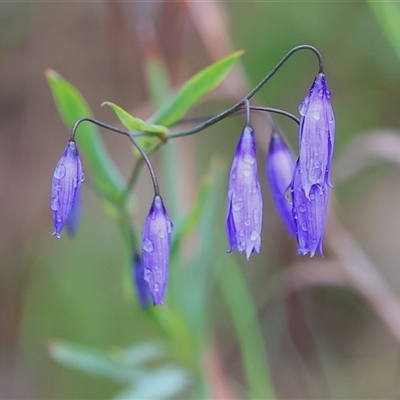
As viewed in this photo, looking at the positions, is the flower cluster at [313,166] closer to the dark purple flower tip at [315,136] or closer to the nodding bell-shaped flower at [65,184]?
the dark purple flower tip at [315,136]

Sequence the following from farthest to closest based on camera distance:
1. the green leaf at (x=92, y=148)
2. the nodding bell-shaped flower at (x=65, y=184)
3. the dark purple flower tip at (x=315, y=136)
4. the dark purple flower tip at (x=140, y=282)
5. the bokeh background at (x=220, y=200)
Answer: the bokeh background at (x=220, y=200) < the dark purple flower tip at (x=140, y=282) < the green leaf at (x=92, y=148) < the nodding bell-shaped flower at (x=65, y=184) < the dark purple flower tip at (x=315, y=136)

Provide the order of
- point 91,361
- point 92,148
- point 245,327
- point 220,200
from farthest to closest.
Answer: point 220,200 < point 245,327 < point 91,361 < point 92,148

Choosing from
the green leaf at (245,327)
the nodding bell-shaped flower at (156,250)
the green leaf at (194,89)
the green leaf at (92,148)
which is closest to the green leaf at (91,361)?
the green leaf at (245,327)

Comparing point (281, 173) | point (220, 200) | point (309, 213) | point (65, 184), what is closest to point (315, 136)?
point (309, 213)

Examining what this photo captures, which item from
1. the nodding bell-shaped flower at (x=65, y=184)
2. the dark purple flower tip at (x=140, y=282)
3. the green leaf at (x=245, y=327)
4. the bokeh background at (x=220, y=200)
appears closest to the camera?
the nodding bell-shaped flower at (x=65, y=184)

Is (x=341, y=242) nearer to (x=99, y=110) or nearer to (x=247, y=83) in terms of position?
(x=247, y=83)

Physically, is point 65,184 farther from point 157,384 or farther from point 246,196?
point 157,384

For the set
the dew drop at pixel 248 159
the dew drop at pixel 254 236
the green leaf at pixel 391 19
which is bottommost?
the dew drop at pixel 254 236
